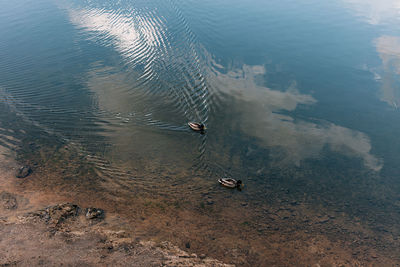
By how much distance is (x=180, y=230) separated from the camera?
918 centimetres

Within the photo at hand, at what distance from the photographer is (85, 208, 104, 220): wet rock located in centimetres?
923

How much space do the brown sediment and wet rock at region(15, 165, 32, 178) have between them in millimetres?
215

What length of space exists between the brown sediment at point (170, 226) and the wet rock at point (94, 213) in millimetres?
204

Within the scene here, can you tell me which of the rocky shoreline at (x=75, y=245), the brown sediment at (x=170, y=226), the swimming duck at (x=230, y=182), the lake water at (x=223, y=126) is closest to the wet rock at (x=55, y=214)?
the rocky shoreline at (x=75, y=245)

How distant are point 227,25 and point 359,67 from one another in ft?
43.2

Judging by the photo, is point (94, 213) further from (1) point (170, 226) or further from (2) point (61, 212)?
(1) point (170, 226)

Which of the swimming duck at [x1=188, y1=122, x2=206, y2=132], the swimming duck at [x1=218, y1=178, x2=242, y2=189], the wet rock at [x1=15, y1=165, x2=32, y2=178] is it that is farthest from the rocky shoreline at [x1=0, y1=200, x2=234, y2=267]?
the swimming duck at [x1=188, y1=122, x2=206, y2=132]

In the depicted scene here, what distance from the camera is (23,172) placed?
11.1 metres

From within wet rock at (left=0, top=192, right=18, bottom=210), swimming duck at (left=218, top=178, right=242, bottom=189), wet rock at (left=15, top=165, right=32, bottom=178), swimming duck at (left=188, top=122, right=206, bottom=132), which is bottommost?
wet rock at (left=0, top=192, right=18, bottom=210)

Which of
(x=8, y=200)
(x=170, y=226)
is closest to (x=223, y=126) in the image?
(x=170, y=226)

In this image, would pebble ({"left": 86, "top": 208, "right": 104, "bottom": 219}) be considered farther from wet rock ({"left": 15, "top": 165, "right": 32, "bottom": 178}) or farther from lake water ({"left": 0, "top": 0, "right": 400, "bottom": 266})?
wet rock ({"left": 15, "top": 165, "right": 32, "bottom": 178})

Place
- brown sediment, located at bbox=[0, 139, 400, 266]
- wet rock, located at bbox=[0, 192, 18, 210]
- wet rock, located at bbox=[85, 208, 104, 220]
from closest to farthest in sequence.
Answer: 1. brown sediment, located at bbox=[0, 139, 400, 266]
2. wet rock, located at bbox=[85, 208, 104, 220]
3. wet rock, located at bbox=[0, 192, 18, 210]

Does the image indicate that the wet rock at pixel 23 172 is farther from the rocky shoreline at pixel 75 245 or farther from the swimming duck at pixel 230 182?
the swimming duck at pixel 230 182

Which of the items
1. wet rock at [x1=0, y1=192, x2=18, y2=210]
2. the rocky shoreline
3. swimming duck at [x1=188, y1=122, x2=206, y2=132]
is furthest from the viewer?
swimming duck at [x1=188, y1=122, x2=206, y2=132]
